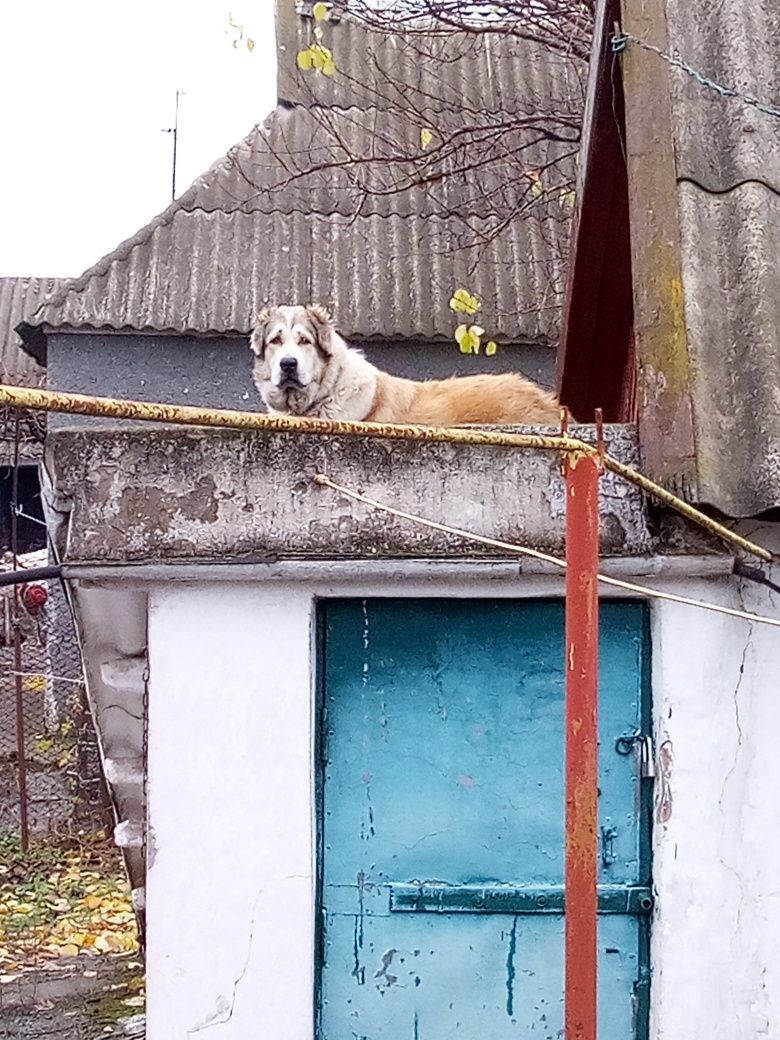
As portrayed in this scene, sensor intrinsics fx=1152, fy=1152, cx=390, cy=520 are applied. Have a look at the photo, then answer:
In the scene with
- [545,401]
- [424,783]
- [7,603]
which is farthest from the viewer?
[7,603]

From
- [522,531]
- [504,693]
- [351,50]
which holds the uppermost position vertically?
[351,50]

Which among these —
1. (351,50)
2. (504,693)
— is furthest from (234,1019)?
(351,50)

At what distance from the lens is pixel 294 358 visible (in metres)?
5.60

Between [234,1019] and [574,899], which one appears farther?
[234,1019]

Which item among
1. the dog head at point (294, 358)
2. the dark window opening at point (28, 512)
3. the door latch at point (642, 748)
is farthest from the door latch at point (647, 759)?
the dark window opening at point (28, 512)

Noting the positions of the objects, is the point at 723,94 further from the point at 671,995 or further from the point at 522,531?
the point at 671,995

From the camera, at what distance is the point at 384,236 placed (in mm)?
9297

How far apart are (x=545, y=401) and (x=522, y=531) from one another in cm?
205

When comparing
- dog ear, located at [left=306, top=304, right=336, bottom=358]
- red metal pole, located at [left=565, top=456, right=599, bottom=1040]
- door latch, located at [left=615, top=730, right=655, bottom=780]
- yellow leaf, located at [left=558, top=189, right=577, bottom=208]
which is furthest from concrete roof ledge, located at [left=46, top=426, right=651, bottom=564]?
yellow leaf, located at [left=558, top=189, right=577, bottom=208]

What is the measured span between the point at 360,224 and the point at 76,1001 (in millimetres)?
6084

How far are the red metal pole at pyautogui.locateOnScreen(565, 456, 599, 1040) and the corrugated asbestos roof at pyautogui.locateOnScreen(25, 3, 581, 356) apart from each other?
664cm

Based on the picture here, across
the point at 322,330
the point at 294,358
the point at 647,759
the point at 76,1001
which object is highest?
the point at 322,330

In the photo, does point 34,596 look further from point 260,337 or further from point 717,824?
point 717,824

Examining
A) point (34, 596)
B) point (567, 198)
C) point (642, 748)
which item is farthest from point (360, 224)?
point (642, 748)
